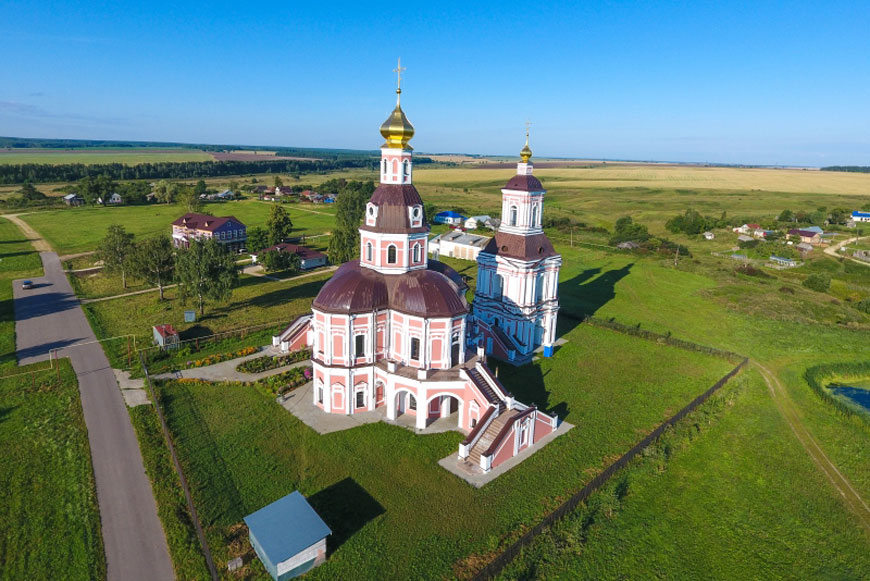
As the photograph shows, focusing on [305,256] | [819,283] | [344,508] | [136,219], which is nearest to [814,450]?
[344,508]

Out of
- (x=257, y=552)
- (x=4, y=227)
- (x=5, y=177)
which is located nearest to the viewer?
(x=257, y=552)

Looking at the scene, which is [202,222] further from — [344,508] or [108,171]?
[108,171]

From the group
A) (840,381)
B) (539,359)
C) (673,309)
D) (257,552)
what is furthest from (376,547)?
(673,309)

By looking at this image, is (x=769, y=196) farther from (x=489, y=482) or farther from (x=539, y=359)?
(x=489, y=482)

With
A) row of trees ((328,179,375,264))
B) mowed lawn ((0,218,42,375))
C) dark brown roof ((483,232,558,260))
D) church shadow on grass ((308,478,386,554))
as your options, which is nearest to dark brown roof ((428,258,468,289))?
dark brown roof ((483,232,558,260))

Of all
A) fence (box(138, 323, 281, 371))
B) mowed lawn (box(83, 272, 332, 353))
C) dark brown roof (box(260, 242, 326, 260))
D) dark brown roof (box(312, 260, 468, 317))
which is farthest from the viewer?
dark brown roof (box(260, 242, 326, 260))

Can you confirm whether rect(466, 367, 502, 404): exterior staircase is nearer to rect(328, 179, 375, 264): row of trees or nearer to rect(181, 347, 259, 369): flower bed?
rect(181, 347, 259, 369): flower bed
